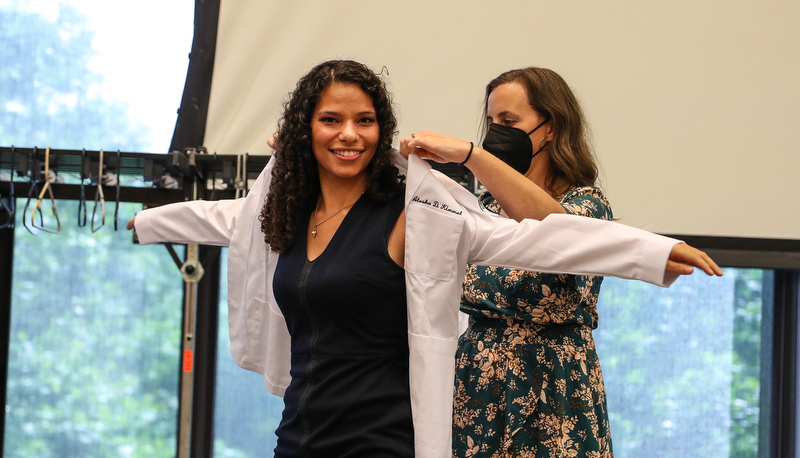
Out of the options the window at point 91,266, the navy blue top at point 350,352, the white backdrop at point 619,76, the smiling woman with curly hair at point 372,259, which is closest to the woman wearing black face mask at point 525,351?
the smiling woman with curly hair at point 372,259

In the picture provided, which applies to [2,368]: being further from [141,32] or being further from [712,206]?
[712,206]

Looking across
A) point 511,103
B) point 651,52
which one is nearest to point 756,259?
point 651,52

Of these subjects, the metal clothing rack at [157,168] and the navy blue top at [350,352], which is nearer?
the navy blue top at [350,352]

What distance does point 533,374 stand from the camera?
1449 mm

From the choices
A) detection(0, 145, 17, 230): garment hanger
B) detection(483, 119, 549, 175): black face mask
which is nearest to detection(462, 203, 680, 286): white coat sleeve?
detection(483, 119, 549, 175): black face mask

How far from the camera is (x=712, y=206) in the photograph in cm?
267

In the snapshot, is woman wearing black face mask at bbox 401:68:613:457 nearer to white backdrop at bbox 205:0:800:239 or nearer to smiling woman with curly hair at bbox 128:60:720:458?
smiling woman with curly hair at bbox 128:60:720:458

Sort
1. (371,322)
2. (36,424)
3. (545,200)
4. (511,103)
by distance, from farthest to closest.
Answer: (36,424), (511,103), (545,200), (371,322)

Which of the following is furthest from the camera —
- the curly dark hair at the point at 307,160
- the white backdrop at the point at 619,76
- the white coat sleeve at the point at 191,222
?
the white backdrop at the point at 619,76

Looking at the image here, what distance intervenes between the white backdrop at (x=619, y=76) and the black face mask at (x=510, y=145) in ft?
3.56

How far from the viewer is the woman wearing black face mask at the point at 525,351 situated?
1.40 meters

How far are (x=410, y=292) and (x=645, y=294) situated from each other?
1.95 m

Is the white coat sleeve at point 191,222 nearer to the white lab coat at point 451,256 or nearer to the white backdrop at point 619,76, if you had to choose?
the white lab coat at point 451,256

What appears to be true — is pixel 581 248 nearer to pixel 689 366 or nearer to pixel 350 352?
pixel 350 352
